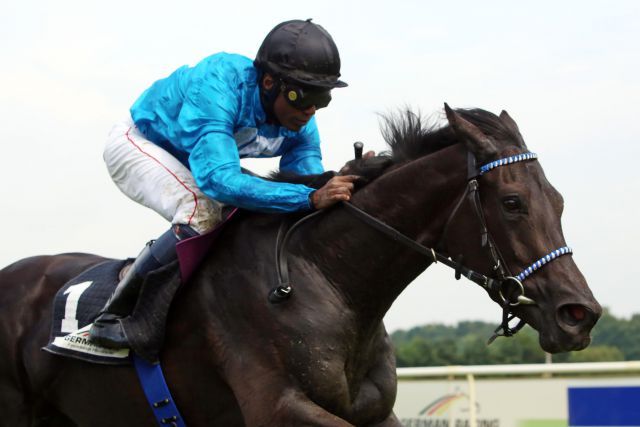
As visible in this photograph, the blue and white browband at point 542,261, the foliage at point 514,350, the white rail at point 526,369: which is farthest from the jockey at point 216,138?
the foliage at point 514,350

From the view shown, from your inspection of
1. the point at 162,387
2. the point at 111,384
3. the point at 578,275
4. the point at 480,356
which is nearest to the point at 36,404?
the point at 111,384

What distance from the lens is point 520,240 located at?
4371mm

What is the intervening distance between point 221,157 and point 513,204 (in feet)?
4.58

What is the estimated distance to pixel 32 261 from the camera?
21.5ft

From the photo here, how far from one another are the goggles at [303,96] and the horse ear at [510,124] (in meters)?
0.91

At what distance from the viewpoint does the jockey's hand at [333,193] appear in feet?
16.1

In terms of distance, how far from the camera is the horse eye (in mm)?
4395

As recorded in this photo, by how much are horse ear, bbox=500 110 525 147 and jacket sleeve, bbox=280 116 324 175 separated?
139cm

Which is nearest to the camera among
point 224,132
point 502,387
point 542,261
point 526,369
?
point 542,261

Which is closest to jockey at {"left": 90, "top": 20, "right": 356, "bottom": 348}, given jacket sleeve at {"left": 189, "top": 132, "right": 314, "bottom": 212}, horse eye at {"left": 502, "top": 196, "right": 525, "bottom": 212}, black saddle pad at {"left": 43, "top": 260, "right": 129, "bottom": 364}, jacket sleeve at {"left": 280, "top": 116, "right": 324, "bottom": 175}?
jacket sleeve at {"left": 189, "top": 132, "right": 314, "bottom": 212}

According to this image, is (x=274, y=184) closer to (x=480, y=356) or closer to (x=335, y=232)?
(x=335, y=232)

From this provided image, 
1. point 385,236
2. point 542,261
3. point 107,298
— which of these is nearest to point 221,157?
point 385,236

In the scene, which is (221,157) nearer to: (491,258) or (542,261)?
(491,258)

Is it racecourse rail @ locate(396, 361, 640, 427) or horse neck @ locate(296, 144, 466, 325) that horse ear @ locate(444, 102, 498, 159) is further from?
racecourse rail @ locate(396, 361, 640, 427)
